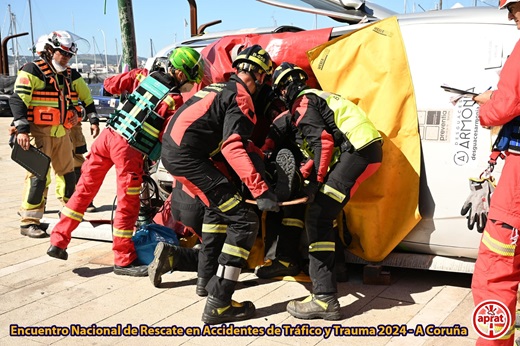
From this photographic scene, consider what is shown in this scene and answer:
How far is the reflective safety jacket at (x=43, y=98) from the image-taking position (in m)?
6.29

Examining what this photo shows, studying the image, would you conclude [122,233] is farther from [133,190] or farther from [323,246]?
[323,246]

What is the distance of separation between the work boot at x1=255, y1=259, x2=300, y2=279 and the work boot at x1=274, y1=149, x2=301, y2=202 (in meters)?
0.81

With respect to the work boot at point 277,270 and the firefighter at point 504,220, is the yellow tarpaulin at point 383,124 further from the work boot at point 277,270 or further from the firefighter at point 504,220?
the firefighter at point 504,220

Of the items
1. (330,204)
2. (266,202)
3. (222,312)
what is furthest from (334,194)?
(222,312)

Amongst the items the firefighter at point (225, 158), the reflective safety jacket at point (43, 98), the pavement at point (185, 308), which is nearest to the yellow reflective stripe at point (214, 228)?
the firefighter at point (225, 158)

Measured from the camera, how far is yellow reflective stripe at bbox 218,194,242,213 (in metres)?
4.32

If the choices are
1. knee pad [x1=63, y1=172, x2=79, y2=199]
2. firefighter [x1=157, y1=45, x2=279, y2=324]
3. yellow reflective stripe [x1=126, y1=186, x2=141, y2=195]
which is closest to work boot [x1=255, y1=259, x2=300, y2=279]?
firefighter [x1=157, y1=45, x2=279, y2=324]

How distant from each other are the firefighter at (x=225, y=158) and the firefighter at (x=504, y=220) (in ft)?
4.62

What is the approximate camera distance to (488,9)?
15.4 ft

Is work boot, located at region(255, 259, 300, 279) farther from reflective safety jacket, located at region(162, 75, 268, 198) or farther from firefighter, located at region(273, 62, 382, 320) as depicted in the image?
reflective safety jacket, located at region(162, 75, 268, 198)

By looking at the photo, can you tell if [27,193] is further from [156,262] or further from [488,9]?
[488,9]

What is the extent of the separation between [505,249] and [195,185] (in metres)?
2.10

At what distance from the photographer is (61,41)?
6461mm

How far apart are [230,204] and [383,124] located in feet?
4.60
